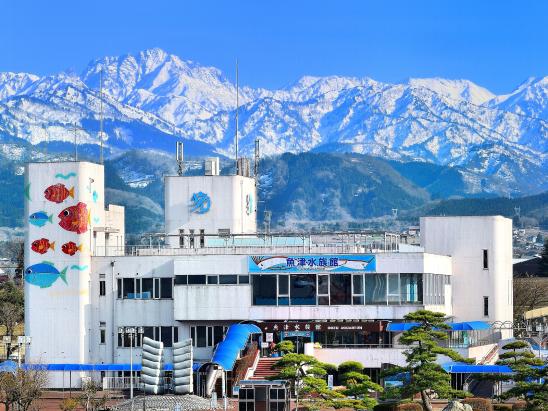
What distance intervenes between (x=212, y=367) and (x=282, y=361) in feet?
18.7

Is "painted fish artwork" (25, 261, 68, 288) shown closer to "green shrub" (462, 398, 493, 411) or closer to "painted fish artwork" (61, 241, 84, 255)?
"painted fish artwork" (61, 241, 84, 255)

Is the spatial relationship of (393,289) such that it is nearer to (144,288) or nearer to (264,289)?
(264,289)

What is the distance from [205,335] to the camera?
83125 mm

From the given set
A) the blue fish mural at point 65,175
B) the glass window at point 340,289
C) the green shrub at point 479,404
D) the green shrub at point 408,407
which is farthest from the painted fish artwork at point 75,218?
the green shrub at point 479,404

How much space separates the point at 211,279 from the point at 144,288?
4.13m

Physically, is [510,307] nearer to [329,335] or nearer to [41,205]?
[329,335]

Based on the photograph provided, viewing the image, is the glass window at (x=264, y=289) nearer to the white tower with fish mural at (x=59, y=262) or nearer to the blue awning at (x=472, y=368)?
the white tower with fish mural at (x=59, y=262)

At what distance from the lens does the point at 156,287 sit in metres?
84.1

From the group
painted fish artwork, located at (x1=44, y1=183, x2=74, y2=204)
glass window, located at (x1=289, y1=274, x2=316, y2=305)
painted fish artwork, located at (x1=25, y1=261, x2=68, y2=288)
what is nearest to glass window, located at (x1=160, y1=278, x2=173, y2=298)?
painted fish artwork, located at (x1=25, y1=261, x2=68, y2=288)

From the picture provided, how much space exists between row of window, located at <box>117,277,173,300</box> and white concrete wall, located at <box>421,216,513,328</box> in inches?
686

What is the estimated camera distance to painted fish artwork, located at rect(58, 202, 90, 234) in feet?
275

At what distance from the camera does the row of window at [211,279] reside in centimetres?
8281

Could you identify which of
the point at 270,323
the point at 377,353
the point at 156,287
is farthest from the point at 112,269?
the point at 377,353

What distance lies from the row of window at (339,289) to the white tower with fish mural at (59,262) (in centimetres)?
986
